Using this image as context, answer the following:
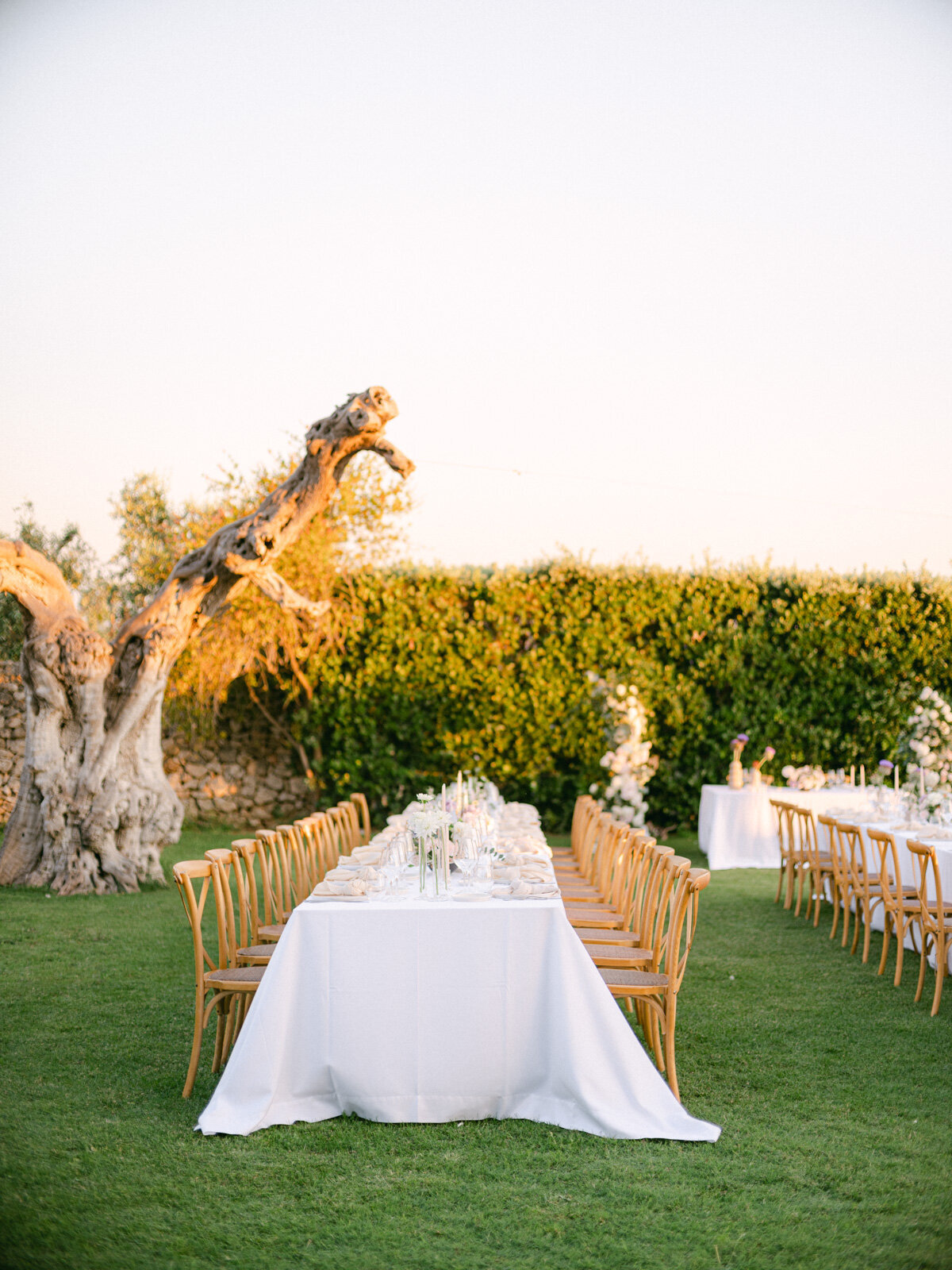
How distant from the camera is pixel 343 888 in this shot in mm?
4078

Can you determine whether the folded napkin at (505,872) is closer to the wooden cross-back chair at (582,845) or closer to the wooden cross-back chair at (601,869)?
the wooden cross-back chair at (601,869)

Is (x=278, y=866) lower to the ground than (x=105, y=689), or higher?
lower

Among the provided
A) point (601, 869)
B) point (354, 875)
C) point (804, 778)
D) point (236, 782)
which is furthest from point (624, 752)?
point (354, 875)

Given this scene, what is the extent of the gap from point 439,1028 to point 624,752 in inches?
298

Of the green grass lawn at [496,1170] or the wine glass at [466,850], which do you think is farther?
the wine glass at [466,850]

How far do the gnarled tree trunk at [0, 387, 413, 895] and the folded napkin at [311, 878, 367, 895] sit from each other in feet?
16.6

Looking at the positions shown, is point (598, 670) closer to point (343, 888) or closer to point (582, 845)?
point (582, 845)

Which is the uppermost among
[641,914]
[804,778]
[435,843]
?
[804,778]

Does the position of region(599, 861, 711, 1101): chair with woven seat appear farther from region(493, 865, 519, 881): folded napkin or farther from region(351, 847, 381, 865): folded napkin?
region(351, 847, 381, 865): folded napkin

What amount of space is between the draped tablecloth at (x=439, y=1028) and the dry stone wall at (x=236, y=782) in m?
9.01

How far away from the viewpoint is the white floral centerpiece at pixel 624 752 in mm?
11055

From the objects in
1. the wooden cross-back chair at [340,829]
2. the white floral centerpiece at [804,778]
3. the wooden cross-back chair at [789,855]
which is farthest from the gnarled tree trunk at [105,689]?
the white floral centerpiece at [804,778]

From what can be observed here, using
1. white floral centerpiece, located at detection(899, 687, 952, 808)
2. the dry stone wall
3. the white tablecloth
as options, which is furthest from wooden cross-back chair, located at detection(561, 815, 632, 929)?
the dry stone wall

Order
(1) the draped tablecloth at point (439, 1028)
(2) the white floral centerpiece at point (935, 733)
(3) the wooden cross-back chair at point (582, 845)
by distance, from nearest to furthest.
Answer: (1) the draped tablecloth at point (439, 1028) → (3) the wooden cross-back chair at point (582, 845) → (2) the white floral centerpiece at point (935, 733)
